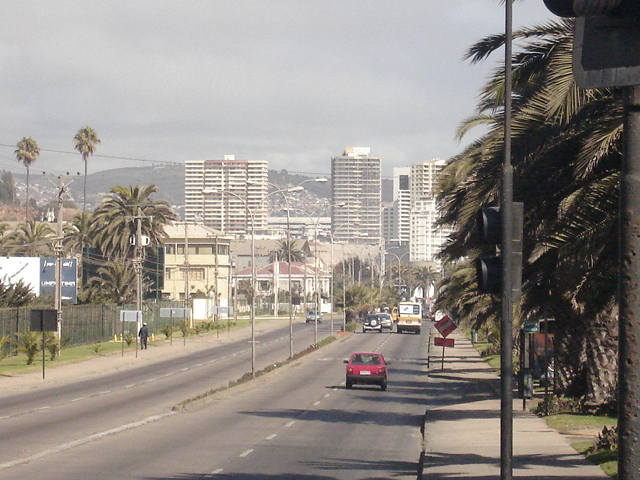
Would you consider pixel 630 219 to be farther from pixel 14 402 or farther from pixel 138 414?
pixel 14 402

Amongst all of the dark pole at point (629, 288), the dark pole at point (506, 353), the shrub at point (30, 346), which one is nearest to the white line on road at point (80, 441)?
the dark pole at point (506, 353)

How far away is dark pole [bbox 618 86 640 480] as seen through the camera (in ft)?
20.6

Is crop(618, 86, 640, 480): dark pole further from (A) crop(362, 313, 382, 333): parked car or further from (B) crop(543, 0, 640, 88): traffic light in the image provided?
(A) crop(362, 313, 382, 333): parked car

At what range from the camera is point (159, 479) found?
661 inches

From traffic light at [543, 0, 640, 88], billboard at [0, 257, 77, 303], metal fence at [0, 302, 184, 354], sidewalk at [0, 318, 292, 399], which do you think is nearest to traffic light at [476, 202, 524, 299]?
traffic light at [543, 0, 640, 88]

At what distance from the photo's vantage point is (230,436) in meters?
24.4

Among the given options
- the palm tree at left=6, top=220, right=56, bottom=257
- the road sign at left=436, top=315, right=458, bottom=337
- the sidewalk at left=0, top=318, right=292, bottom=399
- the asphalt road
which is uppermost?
the palm tree at left=6, top=220, right=56, bottom=257

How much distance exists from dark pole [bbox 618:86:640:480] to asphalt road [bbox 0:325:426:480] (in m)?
11.5

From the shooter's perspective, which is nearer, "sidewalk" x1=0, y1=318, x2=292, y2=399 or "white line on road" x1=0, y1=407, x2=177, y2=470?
"white line on road" x1=0, y1=407, x2=177, y2=470

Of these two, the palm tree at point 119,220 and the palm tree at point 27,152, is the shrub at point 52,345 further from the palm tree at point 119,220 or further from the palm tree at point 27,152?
the palm tree at point 27,152

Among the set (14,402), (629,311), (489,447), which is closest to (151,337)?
(14,402)

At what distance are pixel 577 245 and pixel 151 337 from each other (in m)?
66.8

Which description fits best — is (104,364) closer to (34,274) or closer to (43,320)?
(43,320)

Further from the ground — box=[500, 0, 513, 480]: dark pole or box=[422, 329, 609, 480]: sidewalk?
box=[500, 0, 513, 480]: dark pole
